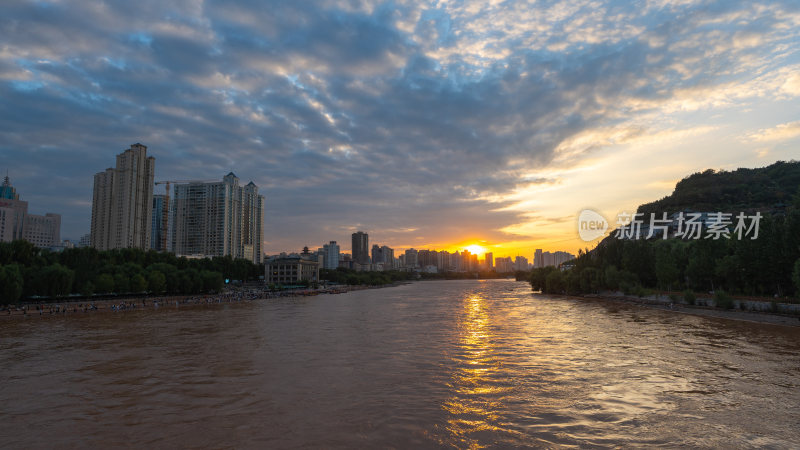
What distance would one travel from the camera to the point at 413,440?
37.0 ft

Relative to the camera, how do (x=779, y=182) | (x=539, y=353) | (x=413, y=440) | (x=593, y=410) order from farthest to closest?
1. (x=779, y=182)
2. (x=539, y=353)
3. (x=593, y=410)
4. (x=413, y=440)

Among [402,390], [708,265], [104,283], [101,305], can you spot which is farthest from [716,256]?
[104,283]

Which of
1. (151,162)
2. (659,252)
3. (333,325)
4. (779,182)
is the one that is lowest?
(333,325)

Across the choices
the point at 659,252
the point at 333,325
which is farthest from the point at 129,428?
the point at 659,252

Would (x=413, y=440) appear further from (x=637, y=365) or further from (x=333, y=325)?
(x=333, y=325)

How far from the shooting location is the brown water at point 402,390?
1172 cm

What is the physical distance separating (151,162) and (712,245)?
483 feet

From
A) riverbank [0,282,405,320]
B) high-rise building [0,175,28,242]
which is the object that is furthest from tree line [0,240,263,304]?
high-rise building [0,175,28,242]

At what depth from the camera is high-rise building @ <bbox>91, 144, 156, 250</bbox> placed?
12419 cm

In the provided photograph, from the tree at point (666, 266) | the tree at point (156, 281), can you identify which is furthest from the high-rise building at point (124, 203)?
the tree at point (666, 266)

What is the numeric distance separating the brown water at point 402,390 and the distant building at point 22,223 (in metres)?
172

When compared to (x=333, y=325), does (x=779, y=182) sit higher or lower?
higher

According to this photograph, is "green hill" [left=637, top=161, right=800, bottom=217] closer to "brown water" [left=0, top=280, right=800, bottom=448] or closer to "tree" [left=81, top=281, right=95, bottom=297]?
"brown water" [left=0, top=280, right=800, bottom=448]

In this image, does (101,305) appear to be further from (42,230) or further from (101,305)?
(42,230)
